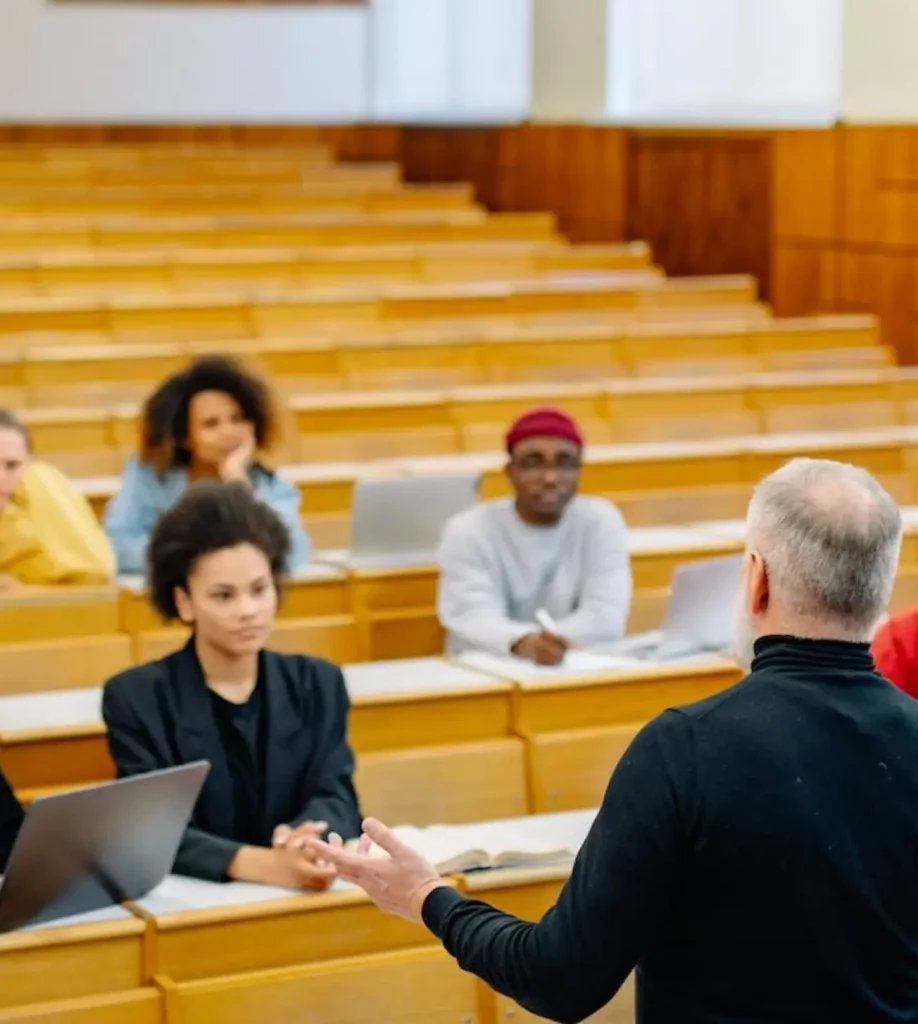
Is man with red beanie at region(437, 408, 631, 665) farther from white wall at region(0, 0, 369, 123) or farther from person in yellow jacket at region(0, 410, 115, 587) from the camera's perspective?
white wall at region(0, 0, 369, 123)

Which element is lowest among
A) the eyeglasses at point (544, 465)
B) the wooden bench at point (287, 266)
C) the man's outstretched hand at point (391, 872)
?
the man's outstretched hand at point (391, 872)

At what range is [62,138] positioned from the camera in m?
6.42

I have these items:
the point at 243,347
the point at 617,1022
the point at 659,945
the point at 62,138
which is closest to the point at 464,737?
the point at 617,1022

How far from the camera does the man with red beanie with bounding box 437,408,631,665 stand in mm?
2873

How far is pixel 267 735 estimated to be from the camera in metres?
2.08

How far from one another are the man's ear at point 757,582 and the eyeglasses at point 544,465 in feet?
5.75

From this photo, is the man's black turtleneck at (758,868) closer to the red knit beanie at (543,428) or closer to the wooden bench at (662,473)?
the red knit beanie at (543,428)

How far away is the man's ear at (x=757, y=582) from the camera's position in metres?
1.13

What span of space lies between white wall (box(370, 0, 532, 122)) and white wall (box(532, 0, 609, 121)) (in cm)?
7

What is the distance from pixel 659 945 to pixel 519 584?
71.5 inches

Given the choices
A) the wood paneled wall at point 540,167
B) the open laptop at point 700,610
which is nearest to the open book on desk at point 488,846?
the open laptop at point 700,610

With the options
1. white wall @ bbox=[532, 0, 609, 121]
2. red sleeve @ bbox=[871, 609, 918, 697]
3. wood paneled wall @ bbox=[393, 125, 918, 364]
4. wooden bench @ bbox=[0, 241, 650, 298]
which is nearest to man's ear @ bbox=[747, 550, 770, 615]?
red sleeve @ bbox=[871, 609, 918, 697]

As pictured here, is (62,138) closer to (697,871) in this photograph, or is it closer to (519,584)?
(519,584)

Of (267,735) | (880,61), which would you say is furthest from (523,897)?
(880,61)
